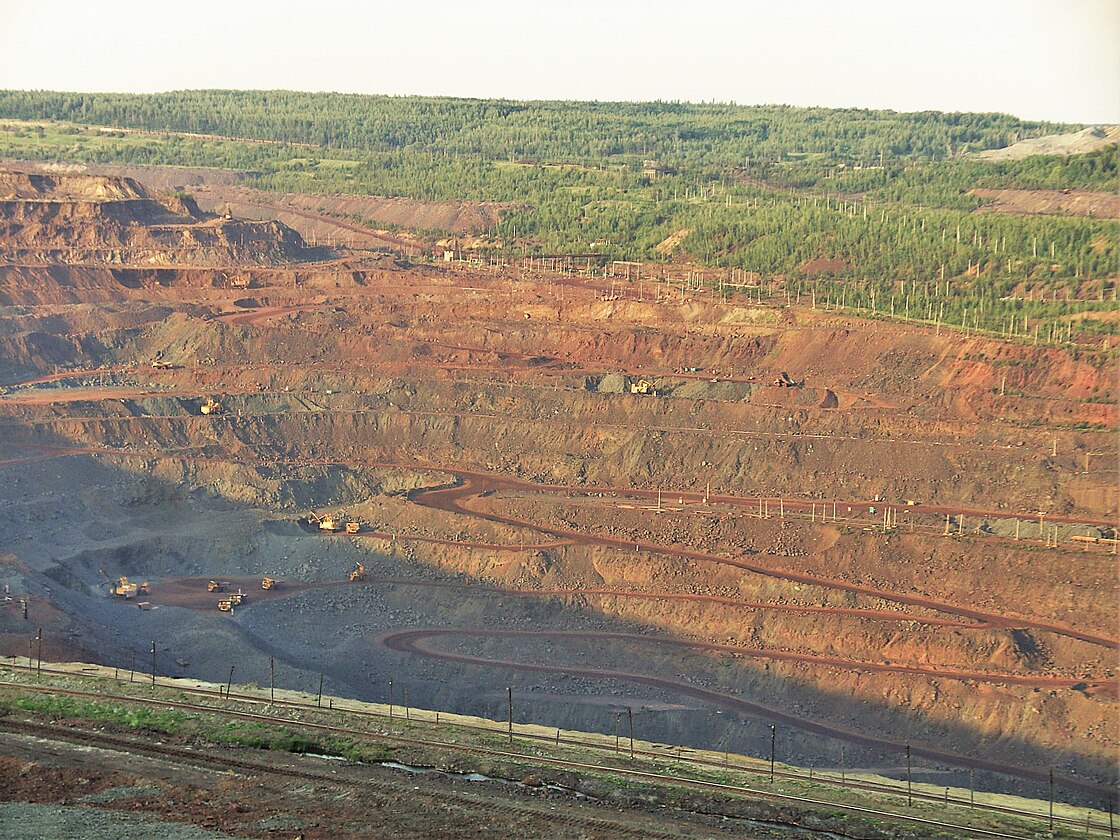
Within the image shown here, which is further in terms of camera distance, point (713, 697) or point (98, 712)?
point (713, 697)

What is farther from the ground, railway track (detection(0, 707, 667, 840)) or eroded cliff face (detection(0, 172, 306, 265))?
eroded cliff face (detection(0, 172, 306, 265))

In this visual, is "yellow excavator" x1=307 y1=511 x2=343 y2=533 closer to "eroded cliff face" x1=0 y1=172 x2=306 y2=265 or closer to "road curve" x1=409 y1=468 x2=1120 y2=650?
"road curve" x1=409 y1=468 x2=1120 y2=650

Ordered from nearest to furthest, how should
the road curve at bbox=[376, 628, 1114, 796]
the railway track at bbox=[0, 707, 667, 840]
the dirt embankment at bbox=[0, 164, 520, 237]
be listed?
the railway track at bbox=[0, 707, 667, 840] < the road curve at bbox=[376, 628, 1114, 796] < the dirt embankment at bbox=[0, 164, 520, 237]

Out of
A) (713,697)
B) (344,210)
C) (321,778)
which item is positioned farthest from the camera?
(344,210)

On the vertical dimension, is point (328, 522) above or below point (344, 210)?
below

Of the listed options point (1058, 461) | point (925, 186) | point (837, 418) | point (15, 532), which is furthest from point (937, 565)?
point (925, 186)

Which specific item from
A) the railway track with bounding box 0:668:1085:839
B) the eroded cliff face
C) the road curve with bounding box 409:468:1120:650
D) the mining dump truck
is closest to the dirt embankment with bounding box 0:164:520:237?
the eroded cliff face

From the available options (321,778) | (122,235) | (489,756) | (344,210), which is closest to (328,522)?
(489,756)

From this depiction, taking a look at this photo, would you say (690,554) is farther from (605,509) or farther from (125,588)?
(125,588)
